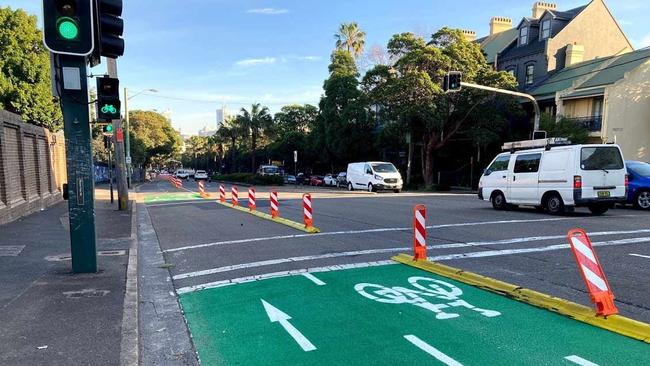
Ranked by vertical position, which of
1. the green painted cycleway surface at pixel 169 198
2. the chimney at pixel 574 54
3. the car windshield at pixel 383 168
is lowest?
the green painted cycleway surface at pixel 169 198

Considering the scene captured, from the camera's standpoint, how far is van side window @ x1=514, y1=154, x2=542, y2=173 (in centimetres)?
1448

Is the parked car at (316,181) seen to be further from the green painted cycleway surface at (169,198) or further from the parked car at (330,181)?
the green painted cycleway surface at (169,198)

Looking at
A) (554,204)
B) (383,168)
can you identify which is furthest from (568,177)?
(383,168)

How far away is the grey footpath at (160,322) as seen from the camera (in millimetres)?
4402

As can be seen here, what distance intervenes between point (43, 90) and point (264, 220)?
23220 millimetres

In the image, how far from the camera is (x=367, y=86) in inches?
1517

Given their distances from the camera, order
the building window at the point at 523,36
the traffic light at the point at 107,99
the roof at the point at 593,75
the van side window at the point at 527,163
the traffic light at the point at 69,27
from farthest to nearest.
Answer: the building window at the point at 523,36 < the roof at the point at 593,75 < the van side window at the point at 527,163 < the traffic light at the point at 107,99 < the traffic light at the point at 69,27

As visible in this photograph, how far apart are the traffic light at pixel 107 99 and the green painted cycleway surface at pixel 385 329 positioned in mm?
3443

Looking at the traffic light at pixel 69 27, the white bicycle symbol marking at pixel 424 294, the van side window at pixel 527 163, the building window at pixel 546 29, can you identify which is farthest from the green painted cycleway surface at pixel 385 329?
the building window at pixel 546 29

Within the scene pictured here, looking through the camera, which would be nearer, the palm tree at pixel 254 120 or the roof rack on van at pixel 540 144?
the roof rack on van at pixel 540 144

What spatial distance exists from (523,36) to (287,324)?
131 feet

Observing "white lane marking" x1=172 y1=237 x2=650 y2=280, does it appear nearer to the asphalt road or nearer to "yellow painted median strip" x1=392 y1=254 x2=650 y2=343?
the asphalt road

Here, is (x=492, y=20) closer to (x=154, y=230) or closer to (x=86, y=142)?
(x=154, y=230)

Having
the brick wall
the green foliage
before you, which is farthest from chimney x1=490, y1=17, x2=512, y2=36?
the brick wall
